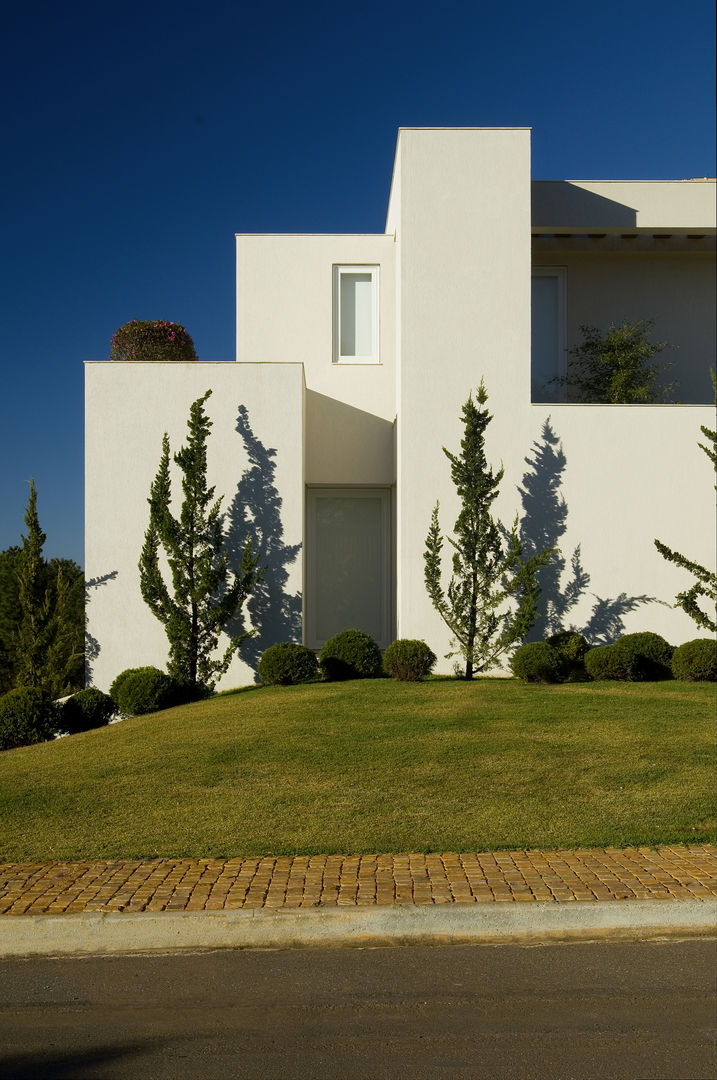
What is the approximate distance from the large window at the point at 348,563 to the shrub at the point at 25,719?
5013 mm

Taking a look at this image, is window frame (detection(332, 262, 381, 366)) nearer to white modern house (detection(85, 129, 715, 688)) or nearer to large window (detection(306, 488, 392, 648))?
white modern house (detection(85, 129, 715, 688))

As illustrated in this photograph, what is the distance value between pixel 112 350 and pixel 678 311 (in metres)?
10.7

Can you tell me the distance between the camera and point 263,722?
10.0 meters

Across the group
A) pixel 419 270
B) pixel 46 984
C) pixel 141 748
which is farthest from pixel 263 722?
pixel 419 270

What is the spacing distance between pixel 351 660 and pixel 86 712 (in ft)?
12.6

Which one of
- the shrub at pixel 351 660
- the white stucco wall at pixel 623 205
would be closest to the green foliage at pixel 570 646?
the shrub at pixel 351 660

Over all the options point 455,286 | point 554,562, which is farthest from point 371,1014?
point 455,286

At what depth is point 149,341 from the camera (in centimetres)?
1455

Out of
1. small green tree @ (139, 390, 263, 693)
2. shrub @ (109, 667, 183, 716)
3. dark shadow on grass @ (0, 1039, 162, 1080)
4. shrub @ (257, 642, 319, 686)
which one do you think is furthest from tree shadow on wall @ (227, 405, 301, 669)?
dark shadow on grass @ (0, 1039, 162, 1080)

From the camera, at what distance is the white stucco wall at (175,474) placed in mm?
13461

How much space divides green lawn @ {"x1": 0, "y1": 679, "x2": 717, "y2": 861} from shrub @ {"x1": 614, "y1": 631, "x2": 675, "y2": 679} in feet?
4.37

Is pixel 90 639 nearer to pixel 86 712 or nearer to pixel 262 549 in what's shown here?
pixel 86 712

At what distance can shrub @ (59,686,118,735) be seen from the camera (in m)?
11.8

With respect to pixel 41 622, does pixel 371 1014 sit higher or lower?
lower
